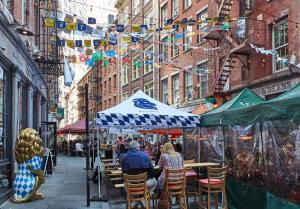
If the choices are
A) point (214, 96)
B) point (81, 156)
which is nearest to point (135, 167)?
point (214, 96)

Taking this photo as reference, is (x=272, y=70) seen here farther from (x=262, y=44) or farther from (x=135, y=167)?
(x=135, y=167)

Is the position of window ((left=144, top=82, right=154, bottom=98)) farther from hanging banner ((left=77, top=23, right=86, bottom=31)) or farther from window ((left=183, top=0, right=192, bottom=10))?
hanging banner ((left=77, top=23, right=86, bottom=31))

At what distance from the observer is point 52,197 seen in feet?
37.0

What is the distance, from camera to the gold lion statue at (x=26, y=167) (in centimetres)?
1037

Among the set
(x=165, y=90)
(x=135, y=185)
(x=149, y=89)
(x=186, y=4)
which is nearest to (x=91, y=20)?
(x=135, y=185)

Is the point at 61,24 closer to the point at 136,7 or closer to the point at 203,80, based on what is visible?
the point at 203,80

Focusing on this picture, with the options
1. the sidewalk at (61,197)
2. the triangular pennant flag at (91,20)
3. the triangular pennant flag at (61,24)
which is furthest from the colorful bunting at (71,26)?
the sidewalk at (61,197)

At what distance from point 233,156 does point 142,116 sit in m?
2.80

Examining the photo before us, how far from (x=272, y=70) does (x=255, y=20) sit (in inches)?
107

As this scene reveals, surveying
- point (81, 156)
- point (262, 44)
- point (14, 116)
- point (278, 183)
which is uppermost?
point (262, 44)

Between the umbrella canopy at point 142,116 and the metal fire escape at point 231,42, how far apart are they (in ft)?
22.8

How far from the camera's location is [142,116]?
1115 cm

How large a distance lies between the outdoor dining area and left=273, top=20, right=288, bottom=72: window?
19.1 ft

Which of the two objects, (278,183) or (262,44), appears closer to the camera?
(278,183)
